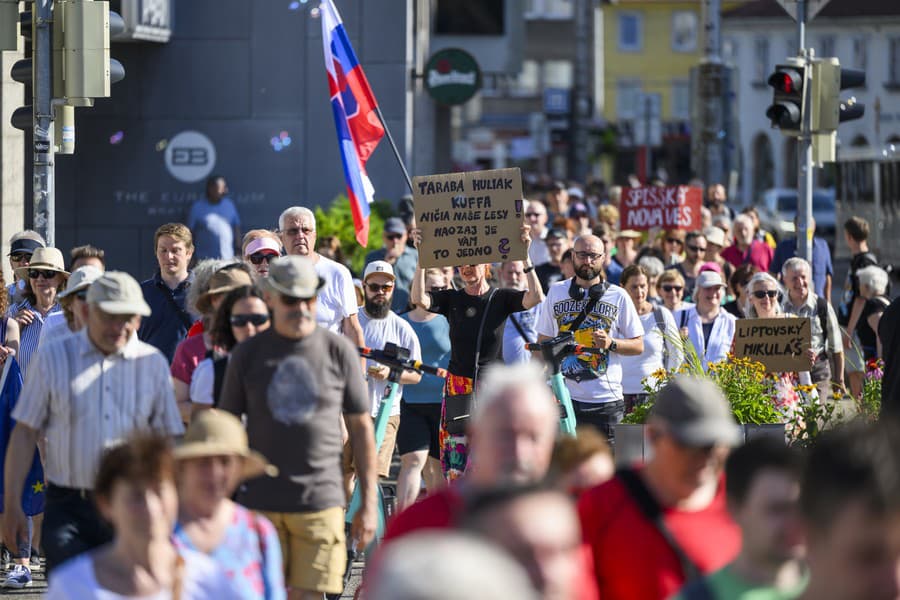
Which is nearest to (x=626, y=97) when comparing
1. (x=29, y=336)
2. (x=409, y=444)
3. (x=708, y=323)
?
(x=708, y=323)

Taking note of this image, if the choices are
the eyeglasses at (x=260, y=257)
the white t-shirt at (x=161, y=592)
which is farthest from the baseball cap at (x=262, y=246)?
the white t-shirt at (x=161, y=592)

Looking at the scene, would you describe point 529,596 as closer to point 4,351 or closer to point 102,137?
point 4,351

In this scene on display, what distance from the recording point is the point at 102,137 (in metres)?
20.8

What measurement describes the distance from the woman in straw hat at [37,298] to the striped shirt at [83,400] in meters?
3.04

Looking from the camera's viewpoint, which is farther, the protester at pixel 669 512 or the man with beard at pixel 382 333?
the man with beard at pixel 382 333

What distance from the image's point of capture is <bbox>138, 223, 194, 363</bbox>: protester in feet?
29.7

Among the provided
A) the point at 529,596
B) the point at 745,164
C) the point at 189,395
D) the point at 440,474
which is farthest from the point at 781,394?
the point at 745,164

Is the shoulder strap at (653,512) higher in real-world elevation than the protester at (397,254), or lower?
lower

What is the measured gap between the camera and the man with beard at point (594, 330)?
10211mm

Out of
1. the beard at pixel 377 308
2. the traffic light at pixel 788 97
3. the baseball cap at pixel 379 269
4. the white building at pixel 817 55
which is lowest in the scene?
the beard at pixel 377 308

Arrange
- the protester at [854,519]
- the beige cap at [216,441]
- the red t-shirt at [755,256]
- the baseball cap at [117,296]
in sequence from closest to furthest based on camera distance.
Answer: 1. the protester at [854,519]
2. the beige cap at [216,441]
3. the baseball cap at [117,296]
4. the red t-shirt at [755,256]

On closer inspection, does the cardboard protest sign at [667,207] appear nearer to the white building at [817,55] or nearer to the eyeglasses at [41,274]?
the eyeglasses at [41,274]

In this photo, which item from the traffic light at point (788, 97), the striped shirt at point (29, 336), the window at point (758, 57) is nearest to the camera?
the striped shirt at point (29, 336)

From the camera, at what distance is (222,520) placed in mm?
5125
